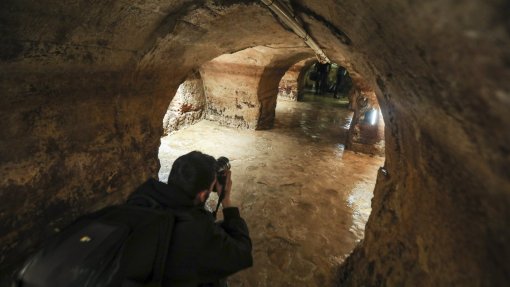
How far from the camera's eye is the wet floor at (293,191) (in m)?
3.02

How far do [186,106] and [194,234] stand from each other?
6.66 m

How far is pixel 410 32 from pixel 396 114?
0.92 m

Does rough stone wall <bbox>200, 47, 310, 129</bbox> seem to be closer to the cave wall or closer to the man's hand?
the cave wall

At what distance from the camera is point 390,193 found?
2102mm

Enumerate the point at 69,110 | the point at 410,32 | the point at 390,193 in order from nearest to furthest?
the point at 410,32
the point at 390,193
the point at 69,110

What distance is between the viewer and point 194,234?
1287 millimetres

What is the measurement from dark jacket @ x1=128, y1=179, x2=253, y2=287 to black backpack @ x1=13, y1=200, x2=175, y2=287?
87mm

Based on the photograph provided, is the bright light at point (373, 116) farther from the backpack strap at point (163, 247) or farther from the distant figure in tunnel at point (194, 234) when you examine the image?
the backpack strap at point (163, 247)

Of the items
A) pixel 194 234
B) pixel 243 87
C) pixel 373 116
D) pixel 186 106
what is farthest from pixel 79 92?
pixel 373 116

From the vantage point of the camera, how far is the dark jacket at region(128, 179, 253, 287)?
1243 mm

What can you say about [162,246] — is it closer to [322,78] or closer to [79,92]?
[79,92]

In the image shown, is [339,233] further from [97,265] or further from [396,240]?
[97,265]

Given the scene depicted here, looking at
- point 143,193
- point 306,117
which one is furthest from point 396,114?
point 306,117

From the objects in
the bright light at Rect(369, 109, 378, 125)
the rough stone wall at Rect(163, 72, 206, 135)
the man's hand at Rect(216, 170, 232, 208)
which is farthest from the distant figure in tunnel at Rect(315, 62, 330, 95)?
the man's hand at Rect(216, 170, 232, 208)
